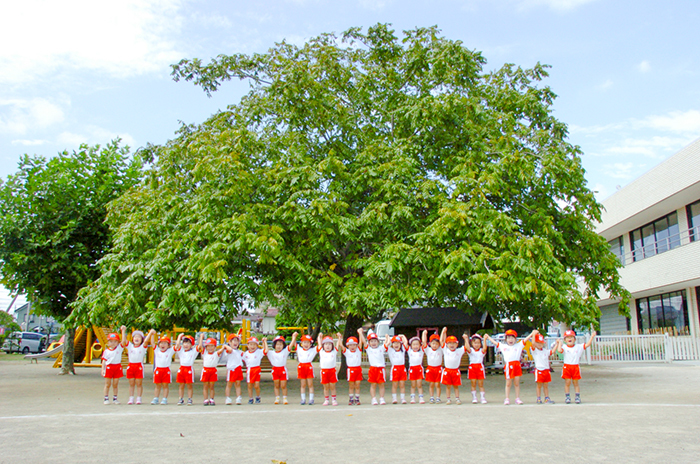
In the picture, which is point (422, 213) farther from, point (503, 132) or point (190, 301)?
point (190, 301)

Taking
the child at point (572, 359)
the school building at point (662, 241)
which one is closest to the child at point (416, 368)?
the child at point (572, 359)

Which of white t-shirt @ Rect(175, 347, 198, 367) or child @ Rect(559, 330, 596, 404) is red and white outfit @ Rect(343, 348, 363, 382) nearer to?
white t-shirt @ Rect(175, 347, 198, 367)

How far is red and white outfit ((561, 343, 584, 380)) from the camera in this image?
1034 cm

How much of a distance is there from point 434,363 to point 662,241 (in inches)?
792

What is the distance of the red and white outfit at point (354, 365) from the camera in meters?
10.7

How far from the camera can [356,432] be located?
721 centimetres

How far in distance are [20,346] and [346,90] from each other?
124ft

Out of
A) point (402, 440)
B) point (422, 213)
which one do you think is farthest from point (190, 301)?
point (402, 440)

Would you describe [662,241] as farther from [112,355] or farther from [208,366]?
[112,355]

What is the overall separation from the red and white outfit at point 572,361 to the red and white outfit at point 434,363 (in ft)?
7.57

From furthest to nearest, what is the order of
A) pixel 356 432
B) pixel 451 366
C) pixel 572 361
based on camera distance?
pixel 451 366 → pixel 572 361 → pixel 356 432

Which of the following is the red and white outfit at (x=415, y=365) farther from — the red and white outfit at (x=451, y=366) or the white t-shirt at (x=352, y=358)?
the white t-shirt at (x=352, y=358)

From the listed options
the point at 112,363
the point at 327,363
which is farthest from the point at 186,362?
the point at 327,363

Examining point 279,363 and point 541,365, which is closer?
point 541,365
